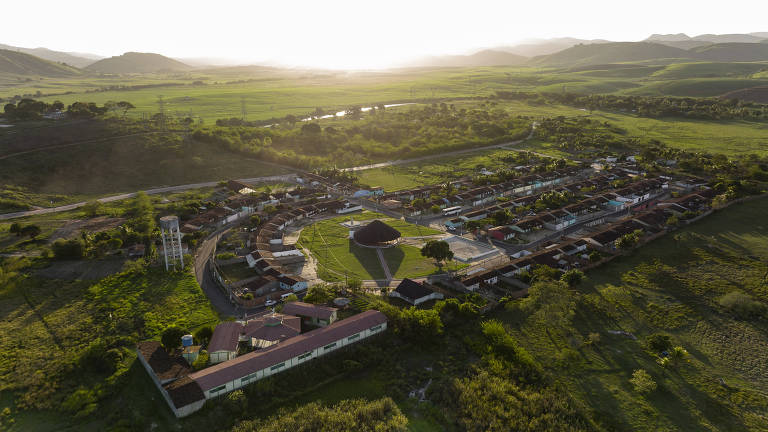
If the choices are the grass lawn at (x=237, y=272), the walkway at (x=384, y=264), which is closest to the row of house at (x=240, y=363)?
the walkway at (x=384, y=264)

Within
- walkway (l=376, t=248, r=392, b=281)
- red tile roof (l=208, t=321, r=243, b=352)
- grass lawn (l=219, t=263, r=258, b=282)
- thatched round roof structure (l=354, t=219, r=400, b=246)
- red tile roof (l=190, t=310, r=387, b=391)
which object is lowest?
walkway (l=376, t=248, r=392, b=281)

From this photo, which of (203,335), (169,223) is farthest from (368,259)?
(169,223)

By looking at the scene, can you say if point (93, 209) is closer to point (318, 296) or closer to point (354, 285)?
point (318, 296)

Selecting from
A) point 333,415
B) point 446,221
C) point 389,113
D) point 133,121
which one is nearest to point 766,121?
point 389,113

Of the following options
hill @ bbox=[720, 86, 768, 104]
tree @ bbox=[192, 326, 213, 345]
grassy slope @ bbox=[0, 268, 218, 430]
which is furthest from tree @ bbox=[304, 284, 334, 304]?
hill @ bbox=[720, 86, 768, 104]

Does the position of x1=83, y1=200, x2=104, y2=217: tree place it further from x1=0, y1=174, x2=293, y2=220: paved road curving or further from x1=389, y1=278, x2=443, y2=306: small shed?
x1=389, y1=278, x2=443, y2=306: small shed
